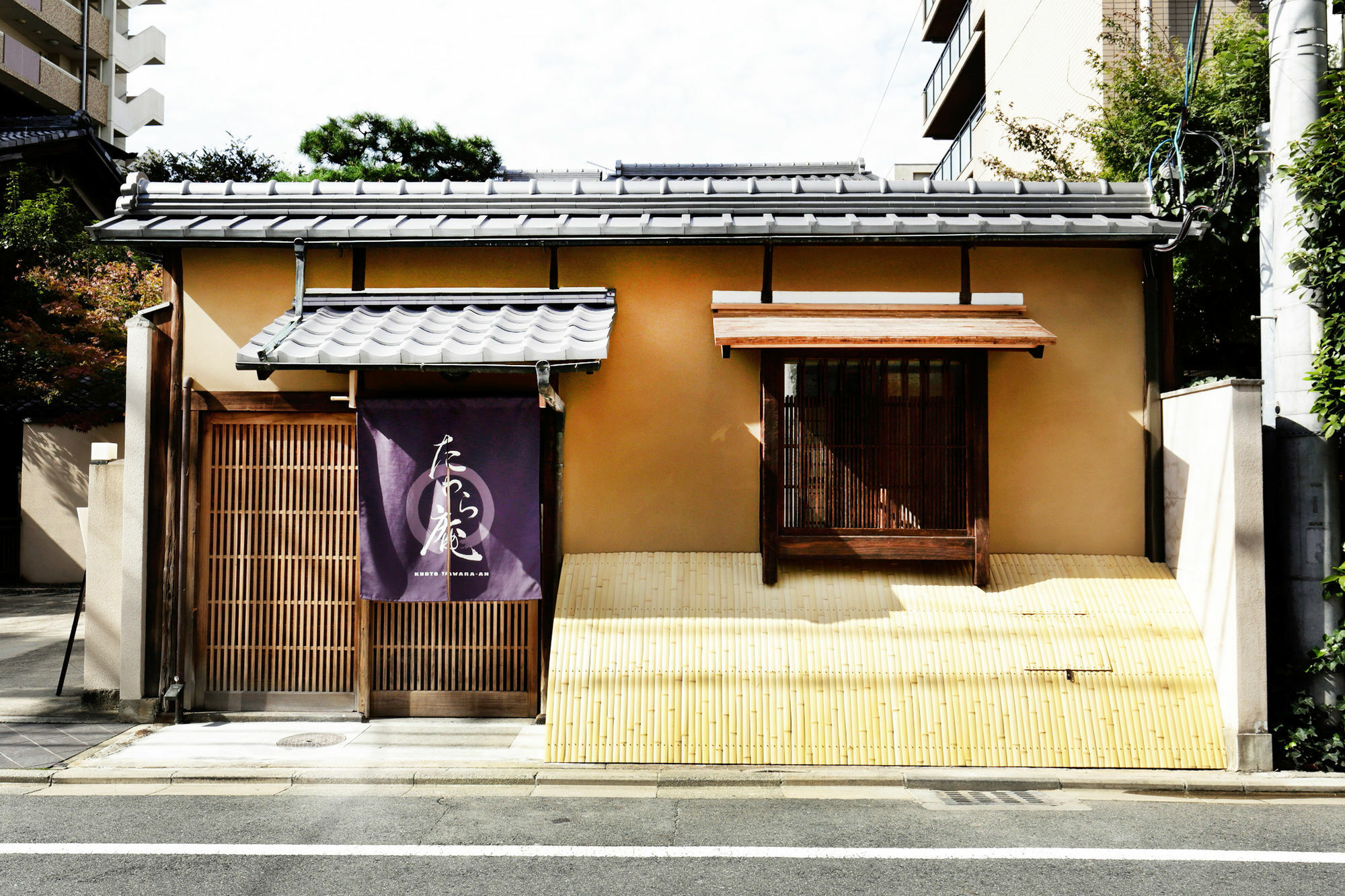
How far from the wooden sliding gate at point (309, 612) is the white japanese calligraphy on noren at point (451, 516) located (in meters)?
0.80

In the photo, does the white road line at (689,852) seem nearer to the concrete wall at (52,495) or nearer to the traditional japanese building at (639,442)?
the traditional japanese building at (639,442)

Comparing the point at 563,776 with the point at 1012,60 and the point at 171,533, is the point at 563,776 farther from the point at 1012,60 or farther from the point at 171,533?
the point at 1012,60

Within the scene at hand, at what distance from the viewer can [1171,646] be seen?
7.47m

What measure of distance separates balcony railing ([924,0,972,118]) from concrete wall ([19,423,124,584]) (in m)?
27.0

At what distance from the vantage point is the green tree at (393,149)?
28.4 meters

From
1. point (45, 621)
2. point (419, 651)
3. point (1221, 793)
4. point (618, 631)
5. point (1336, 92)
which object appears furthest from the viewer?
point (45, 621)

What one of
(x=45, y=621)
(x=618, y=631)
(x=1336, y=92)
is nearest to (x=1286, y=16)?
(x=1336, y=92)

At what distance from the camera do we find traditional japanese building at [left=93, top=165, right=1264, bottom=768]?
25.6 ft

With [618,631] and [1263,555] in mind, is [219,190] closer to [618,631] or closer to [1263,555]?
[618,631]

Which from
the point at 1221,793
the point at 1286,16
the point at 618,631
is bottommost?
the point at 1221,793

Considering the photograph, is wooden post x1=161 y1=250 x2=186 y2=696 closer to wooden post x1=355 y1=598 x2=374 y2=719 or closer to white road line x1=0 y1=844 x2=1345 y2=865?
wooden post x1=355 y1=598 x2=374 y2=719

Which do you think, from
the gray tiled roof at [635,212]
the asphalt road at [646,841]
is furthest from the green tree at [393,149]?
the asphalt road at [646,841]

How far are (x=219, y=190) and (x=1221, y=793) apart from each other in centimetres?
1144

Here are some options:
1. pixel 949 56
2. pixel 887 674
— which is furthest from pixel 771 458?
pixel 949 56
